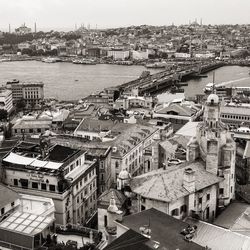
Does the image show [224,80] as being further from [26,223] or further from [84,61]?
[26,223]

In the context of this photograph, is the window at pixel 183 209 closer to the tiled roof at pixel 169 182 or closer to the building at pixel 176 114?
the tiled roof at pixel 169 182

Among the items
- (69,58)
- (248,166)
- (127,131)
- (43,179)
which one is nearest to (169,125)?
(127,131)

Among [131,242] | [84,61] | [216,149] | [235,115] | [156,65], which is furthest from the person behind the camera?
[84,61]

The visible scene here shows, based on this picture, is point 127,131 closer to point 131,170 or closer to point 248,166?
point 131,170

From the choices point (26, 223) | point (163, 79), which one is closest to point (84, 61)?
point (163, 79)

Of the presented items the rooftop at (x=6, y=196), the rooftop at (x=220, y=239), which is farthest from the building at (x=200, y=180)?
the rooftop at (x=6, y=196)

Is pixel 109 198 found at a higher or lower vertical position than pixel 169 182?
lower

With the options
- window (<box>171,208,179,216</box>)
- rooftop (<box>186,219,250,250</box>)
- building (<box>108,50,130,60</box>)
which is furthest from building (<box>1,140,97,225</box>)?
building (<box>108,50,130,60</box>)
